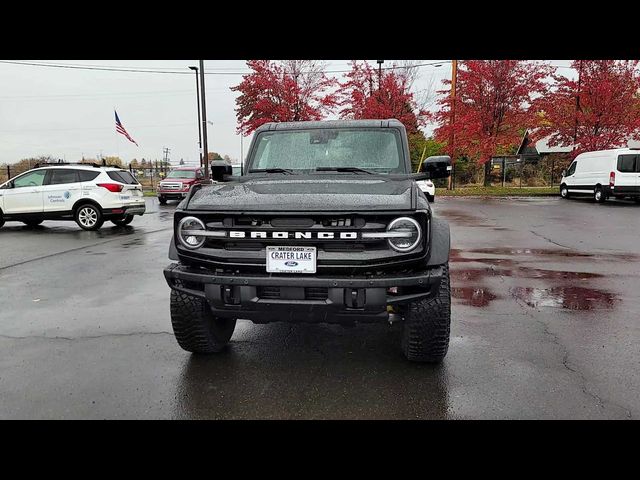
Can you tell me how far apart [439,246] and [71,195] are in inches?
470

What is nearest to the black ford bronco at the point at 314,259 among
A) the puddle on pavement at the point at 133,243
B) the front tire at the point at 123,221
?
the puddle on pavement at the point at 133,243

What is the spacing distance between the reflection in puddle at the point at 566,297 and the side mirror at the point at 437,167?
2.13 metres

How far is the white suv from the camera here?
12.7m

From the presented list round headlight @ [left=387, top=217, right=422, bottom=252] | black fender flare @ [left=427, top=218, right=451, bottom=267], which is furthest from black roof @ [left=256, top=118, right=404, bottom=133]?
round headlight @ [left=387, top=217, right=422, bottom=252]

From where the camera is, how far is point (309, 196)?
135 inches

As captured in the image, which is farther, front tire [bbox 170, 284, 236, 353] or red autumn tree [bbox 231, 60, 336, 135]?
red autumn tree [bbox 231, 60, 336, 135]

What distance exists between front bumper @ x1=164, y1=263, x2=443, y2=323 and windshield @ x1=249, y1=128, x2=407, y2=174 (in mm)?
1646

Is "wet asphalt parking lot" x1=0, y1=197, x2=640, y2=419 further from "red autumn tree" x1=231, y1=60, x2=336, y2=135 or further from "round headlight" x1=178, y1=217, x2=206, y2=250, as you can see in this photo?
"red autumn tree" x1=231, y1=60, x2=336, y2=135

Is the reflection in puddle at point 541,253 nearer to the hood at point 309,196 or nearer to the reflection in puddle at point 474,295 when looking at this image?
the reflection in puddle at point 474,295

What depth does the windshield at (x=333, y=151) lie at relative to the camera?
465cm

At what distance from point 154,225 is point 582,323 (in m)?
12.0
